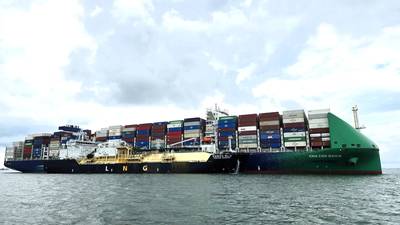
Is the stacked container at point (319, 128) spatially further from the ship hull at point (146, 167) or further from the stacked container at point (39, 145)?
the stacked container at point (39, 145)

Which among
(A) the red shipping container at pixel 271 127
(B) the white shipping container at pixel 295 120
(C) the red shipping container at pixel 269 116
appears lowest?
(A) the red shipping container at pixel 271 127

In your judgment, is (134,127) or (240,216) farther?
(134,127)

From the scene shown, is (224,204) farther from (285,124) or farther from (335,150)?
(285,124)

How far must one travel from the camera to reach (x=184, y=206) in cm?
2211

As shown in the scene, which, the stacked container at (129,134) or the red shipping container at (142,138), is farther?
the stacked container at (129,134)

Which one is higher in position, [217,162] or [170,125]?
[170,125]

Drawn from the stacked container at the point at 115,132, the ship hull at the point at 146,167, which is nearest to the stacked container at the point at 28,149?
the ship hull at the point at 146,167

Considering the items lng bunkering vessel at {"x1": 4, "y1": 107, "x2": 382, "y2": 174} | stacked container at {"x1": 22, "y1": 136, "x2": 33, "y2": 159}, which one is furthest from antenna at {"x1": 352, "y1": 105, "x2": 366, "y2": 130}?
stacked container at {"x1": 22, "y1": 136, "x2": 33, "y2": 159}

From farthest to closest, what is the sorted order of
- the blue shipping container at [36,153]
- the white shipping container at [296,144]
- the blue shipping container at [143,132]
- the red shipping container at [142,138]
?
the blue shipping container at [36,153], the blue shipping container at [143,132], the red shipping container at [142,138], the white shipping container at [296,144]

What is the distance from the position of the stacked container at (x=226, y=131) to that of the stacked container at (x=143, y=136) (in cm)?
2069

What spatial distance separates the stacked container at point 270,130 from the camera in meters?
63.1

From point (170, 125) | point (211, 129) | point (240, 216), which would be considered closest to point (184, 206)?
point (240, 216)

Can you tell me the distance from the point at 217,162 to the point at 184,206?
36818 mm

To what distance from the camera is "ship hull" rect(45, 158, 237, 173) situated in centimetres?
5869
